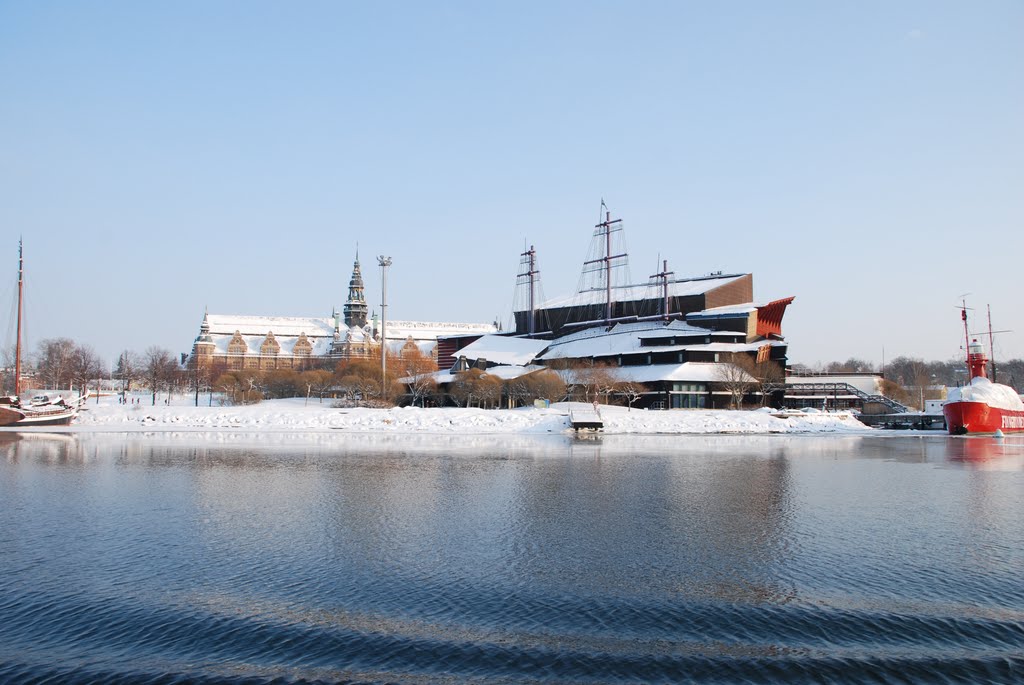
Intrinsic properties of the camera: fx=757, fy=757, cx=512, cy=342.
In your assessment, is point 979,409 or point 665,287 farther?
point 665,287

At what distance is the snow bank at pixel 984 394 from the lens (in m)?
62.2

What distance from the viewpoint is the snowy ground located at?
5512 cm

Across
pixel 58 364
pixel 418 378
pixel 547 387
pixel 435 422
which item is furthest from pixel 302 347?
pixel 435 422

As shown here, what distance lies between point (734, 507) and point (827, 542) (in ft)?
15.3

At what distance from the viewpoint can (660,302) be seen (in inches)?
4006

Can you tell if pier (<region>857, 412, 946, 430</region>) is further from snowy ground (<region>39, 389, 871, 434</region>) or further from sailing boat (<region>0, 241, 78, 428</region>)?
sailing boat (<region>0, 241, 78, 428</region>)

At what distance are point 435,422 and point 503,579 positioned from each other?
44314mm

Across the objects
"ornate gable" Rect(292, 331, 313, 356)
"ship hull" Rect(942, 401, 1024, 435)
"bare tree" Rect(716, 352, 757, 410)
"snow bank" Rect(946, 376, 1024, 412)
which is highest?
"ornate gable" Rect(292, 331, 313, 356)

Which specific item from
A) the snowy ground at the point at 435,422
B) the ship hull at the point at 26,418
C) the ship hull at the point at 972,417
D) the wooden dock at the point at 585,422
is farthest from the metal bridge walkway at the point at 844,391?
the ship hull at the point at 26,418

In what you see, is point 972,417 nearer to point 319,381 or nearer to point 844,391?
point 844,391

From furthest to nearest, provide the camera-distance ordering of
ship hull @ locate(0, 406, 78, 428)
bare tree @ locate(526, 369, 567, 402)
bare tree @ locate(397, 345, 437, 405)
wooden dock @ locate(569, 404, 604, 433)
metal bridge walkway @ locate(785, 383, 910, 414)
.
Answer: metal bridge walkway @ locate(785, 383, 910, 414) → bare tree @ locate(397, 345, 437, 405) → bare tree @ locate(526, 369, 567, 402) → ship hull @ locate(0, 406, 78, 428) → wooden dock @ locate(569, 404, 604, 433)

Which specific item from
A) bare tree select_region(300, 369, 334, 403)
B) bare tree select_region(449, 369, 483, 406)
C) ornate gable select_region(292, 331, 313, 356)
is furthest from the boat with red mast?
ornate gable select_region(292, 331, 313, 356)

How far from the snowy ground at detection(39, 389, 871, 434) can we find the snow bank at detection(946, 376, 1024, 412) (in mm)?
8227

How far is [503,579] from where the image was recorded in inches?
525
